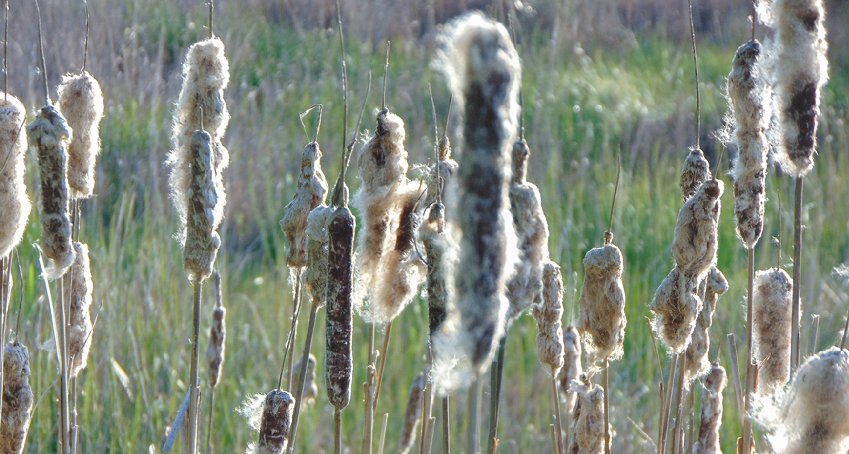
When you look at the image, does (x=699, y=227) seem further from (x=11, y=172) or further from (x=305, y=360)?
(x=11, y=172)

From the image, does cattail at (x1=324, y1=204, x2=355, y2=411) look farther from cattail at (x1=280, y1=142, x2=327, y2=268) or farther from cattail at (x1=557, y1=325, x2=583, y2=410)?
cattail at (x1=557, y1=325, x2=583, y2=410)

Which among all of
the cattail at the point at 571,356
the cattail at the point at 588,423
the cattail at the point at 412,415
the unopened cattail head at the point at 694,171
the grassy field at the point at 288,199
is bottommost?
the cattail at the point at 588,423

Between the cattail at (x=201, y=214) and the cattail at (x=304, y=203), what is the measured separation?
0.13 meters

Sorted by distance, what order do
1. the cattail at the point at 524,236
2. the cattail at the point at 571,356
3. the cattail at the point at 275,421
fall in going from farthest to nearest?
the cattail at the point at 571,356, the cattail at the point at 275,421, the cattail at the point at 524,236

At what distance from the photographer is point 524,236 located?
3.24ft

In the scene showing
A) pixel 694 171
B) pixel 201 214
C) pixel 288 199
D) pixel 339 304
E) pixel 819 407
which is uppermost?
pixel 288 199

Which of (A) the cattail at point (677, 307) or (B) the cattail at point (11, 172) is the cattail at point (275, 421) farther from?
(A) the cattail at point (677, 307)

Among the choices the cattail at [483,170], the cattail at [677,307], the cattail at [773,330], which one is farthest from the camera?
the cattail at [773,330]

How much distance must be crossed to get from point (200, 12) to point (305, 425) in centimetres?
426

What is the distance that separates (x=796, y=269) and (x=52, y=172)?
2.61 ft

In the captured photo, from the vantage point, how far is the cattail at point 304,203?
1.25 metres

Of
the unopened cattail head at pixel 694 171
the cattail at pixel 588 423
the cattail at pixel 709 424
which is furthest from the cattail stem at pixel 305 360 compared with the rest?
the cattail at pixel 709 424

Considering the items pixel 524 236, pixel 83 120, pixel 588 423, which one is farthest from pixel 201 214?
pixel 588 423

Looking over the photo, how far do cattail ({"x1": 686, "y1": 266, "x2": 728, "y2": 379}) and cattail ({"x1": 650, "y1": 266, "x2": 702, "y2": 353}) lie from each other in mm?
139
